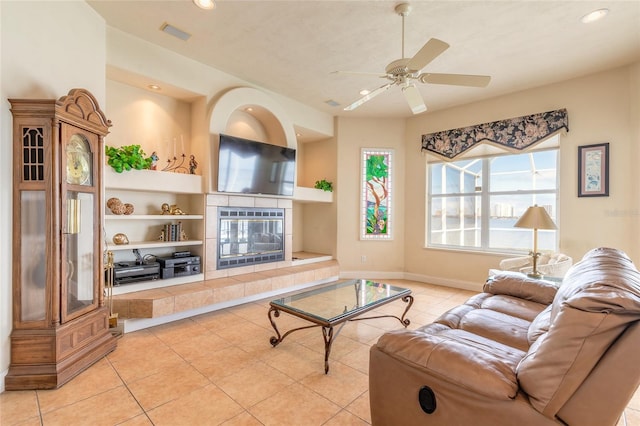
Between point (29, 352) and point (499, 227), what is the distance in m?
5.49

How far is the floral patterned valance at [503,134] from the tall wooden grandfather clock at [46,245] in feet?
15.7

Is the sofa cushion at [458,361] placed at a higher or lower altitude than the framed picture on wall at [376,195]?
lower

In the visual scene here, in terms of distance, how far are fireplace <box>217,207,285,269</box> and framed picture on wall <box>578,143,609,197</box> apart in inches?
161

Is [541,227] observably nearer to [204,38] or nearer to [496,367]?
[496,367]

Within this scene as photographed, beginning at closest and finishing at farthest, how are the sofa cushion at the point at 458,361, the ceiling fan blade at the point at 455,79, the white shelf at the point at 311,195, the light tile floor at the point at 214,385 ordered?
the sofa cushion at the point at 458,361 → the light tile floor at the point at 214,385 → the ceiling fan blade at the point at 455,79 → the white shelf at the point at 311,195

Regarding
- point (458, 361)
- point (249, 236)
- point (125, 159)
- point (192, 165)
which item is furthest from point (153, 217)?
point (458, 361)

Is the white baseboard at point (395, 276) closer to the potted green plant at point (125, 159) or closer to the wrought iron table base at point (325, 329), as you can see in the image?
the wrought iron table base at point (325, 329)

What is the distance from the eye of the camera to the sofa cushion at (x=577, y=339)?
1.00 metres

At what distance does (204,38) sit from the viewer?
3.22 metres

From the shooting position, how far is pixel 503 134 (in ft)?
14.8

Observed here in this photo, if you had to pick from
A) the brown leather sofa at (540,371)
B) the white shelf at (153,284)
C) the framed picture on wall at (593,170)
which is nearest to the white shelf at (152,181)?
the white shelf at (153,284)

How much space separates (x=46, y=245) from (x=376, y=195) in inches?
183

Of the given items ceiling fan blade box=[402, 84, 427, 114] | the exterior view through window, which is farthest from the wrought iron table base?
the exterior view through window

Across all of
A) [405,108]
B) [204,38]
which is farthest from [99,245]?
[405,108]
